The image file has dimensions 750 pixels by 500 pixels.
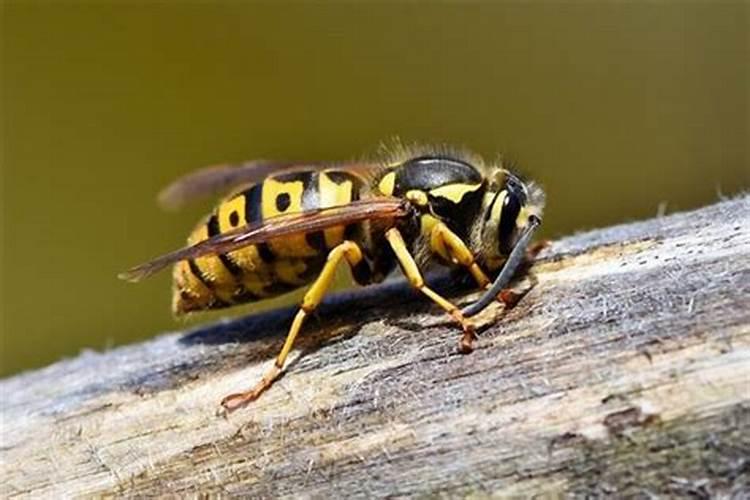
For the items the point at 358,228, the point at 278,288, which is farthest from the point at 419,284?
the point at 278,288

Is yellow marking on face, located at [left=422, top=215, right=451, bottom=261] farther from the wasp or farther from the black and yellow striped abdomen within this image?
the black and yellow striped abdomen

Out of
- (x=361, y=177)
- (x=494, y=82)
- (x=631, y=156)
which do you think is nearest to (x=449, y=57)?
(x=494, y=82)

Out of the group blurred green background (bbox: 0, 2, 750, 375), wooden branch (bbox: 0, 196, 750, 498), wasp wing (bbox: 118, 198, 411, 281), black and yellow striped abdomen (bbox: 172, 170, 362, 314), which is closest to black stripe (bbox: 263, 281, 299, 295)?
black and yellow striped abdomen (bbox: 172, 170, 362, 314)

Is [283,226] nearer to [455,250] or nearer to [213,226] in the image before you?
[213,226]

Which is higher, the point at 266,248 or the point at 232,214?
the point at 232,214

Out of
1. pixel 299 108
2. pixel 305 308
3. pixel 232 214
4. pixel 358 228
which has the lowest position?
pixel 299 108

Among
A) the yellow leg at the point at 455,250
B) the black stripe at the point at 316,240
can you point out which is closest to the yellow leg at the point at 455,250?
the yellow leg at the point at 455,250

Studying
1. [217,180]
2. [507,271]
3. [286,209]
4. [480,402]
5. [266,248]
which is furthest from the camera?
[217,180]

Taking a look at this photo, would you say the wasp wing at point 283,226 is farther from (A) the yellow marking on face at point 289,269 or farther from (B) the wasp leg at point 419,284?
(A) the yellow marking on face at point 289,269
